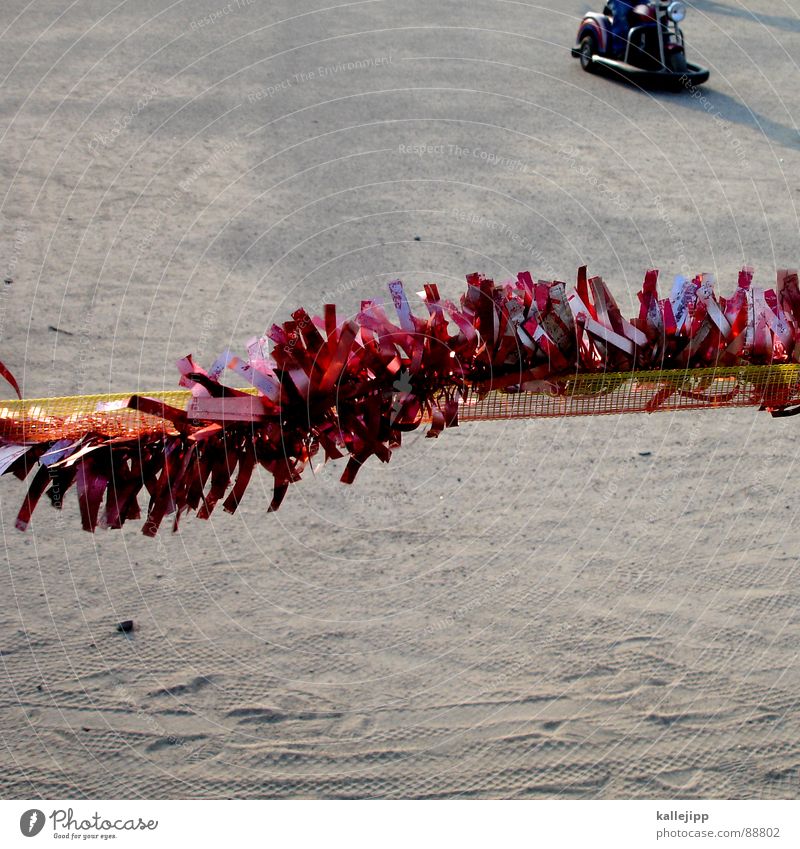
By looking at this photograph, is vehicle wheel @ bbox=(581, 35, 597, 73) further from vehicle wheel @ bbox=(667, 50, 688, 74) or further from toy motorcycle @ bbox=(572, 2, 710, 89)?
vehicle wheel @ bbox=(667, 50, 688, 74)

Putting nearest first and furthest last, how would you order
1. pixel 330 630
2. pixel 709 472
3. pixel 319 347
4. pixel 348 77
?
pixel 319 347 < pixel 330 630 < pixel 709 472 < pixel 348 77

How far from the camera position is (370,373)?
1.69 meters

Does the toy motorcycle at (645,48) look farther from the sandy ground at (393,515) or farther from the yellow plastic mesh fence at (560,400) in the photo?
the yellow plastic mesh fence at (560,400)

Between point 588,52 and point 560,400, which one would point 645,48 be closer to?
point 588,52

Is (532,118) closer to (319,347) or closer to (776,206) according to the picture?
(776,206)

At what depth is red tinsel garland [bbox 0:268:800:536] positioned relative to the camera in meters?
1.61

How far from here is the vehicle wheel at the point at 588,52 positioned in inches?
284

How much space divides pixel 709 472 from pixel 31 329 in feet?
8.82

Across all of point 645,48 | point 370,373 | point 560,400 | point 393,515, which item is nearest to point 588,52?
point 645,48

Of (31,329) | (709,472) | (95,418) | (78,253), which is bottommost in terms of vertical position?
(709,472)

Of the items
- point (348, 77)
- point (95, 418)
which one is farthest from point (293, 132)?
point (95, 418)

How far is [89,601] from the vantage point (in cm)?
295

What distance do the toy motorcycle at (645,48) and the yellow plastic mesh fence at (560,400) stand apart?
223 inches

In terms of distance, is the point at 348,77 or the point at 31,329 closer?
the point at 31,329
